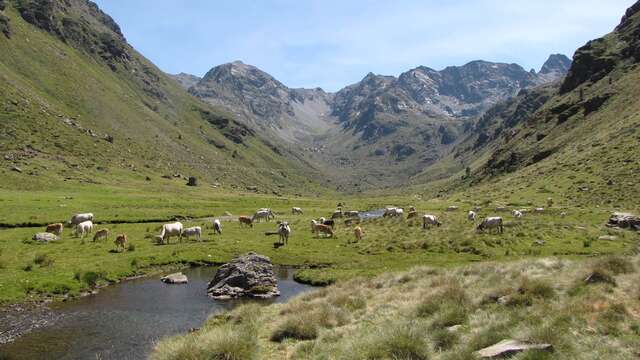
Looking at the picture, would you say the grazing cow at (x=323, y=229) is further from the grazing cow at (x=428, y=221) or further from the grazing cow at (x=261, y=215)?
the grazing cow at (x=261, y=215)

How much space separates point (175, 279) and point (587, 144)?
383ft

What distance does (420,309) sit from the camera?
20.8 m

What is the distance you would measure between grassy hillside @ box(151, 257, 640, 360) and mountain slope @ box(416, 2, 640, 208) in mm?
62027

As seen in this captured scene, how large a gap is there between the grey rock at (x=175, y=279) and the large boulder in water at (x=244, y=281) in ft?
11.9

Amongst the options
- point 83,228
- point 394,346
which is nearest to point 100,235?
point 83,228

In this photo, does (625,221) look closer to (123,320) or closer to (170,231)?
(170,231)

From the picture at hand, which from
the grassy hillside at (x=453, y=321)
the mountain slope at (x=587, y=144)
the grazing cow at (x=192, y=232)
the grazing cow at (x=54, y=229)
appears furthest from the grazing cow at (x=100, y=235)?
the mountain slope at (x=587, y=144)

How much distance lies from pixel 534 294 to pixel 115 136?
614 ft

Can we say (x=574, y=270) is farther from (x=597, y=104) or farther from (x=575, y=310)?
(x=597, y=104)

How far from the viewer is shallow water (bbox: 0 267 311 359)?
2217cm

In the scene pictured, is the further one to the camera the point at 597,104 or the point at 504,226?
the point at 597,104

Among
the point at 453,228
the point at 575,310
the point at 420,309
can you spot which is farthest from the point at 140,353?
the point at 453,228

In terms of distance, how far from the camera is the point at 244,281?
34.1 m

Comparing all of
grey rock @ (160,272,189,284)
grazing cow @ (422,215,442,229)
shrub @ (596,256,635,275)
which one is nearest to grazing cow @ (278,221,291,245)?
grey rock @ (160,272,189,284)
